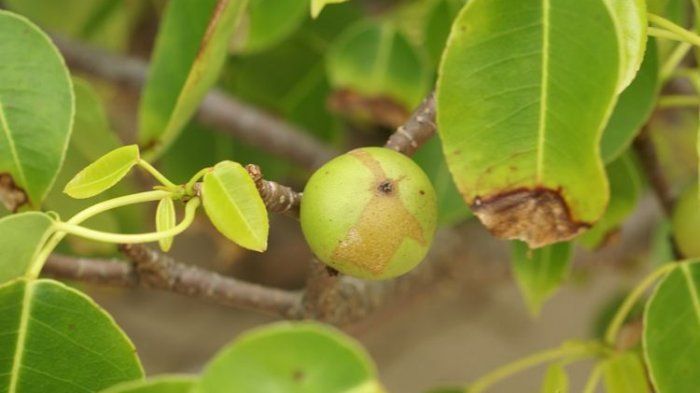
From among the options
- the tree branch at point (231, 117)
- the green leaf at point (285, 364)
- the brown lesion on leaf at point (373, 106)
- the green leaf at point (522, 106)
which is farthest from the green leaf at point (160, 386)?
the tree branch at point (231, 117)

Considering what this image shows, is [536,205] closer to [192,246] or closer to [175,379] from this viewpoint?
[175,379]

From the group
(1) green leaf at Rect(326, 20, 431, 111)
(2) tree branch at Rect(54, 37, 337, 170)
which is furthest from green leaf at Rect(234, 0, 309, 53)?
(2) tree branch at Rect(54, 37, 337, 170)

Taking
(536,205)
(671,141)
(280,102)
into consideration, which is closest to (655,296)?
(536,205)

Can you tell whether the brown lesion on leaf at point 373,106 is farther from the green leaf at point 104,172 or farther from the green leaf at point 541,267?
the green leaf at point 104,172

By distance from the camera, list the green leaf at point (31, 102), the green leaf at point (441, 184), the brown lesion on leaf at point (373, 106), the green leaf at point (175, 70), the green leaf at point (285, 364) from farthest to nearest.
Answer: the brown lesion on leaf at point (373, 106)
the green leaf at point (441, 184)
the green leaf at point (175, 70)
the green leaf at point (31, 102)
the green leaf at point (285, 364)

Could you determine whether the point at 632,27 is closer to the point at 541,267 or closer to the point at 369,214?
the point at 369,214

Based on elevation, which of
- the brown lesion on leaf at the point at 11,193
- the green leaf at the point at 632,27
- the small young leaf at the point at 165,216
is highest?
the green leaf at the point at 632,27
